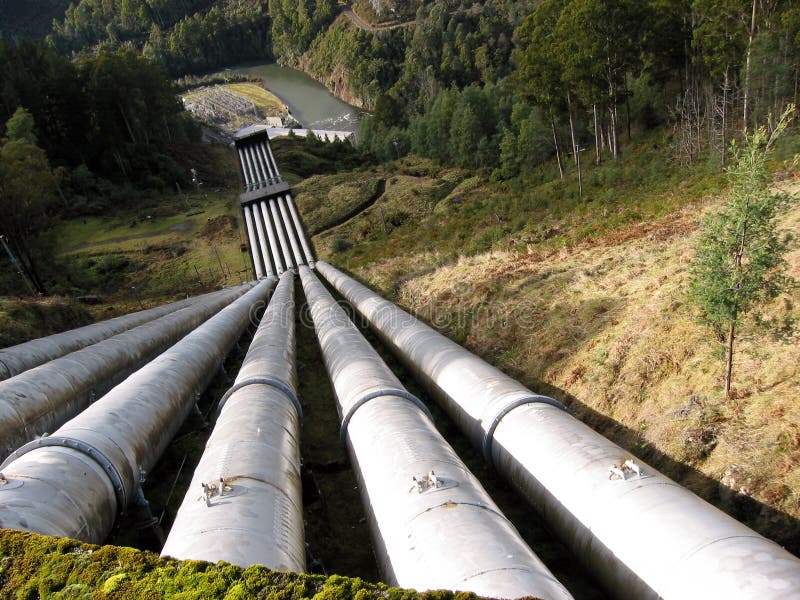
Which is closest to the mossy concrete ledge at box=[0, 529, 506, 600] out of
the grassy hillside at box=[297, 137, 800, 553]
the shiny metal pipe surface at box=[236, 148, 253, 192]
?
the grassy hillside at box=[297, 137, 800, 553]

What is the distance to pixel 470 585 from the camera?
620 cm

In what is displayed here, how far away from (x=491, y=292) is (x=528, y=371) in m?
6.61

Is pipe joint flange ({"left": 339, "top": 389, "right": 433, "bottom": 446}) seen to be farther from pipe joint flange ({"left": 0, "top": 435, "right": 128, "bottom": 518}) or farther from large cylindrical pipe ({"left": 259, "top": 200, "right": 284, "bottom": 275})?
large cylindrical pipe ({"left": 259, "top": 200, "right": 284, "bottom": 275})

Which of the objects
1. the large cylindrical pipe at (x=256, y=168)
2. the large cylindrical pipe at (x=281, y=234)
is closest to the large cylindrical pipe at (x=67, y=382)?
the large cylindrical pipe at (x=281, y=234)

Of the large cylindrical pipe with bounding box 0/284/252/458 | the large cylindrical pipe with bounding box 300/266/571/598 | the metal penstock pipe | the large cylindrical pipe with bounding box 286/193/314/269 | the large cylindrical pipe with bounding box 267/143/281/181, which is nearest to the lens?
the large cylindrical pipe with bounding box 300/266/571/598

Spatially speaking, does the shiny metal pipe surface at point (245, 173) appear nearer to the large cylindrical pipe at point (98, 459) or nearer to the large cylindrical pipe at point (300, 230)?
the large cylindrical pipe at point (300, 230)

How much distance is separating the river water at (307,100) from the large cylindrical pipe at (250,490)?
125385mm


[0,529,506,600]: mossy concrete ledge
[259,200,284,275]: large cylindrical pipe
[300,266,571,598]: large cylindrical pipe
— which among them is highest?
[259,200,284,275]: large cylindrical pipe

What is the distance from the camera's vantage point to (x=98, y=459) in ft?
34.9

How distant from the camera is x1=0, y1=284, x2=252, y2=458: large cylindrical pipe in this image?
509 inches

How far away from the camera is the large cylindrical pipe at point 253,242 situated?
157 ft

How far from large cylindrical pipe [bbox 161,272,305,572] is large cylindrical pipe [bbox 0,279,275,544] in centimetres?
233

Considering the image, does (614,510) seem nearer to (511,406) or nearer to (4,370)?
(511,406)

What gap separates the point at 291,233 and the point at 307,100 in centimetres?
12417
